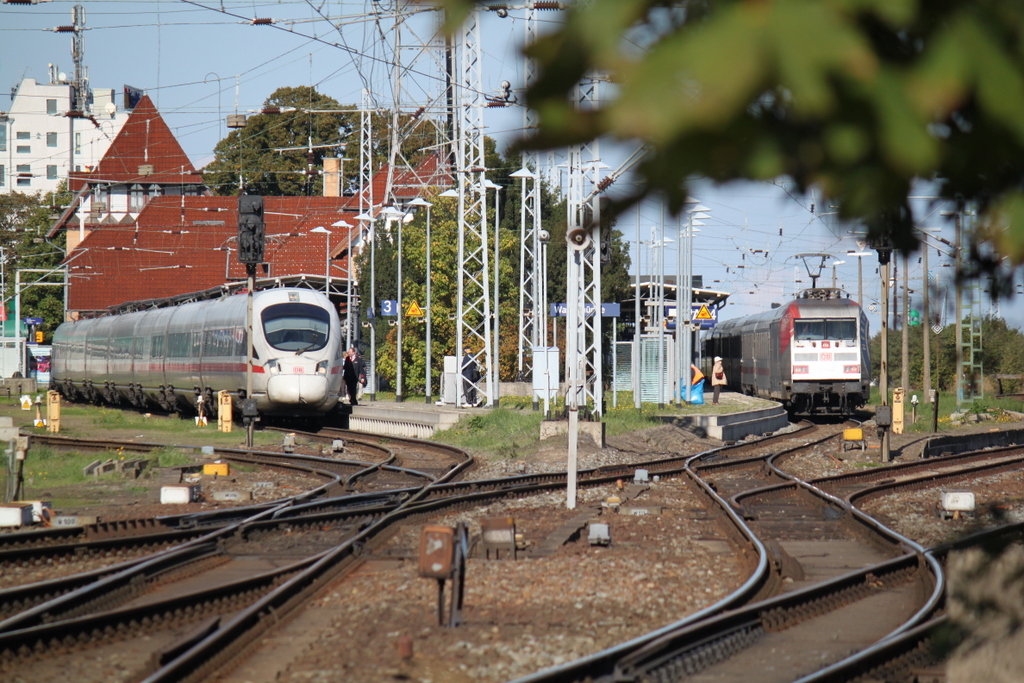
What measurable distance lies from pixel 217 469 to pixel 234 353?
10.6 m

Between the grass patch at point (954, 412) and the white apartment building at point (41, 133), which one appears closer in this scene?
the grass patch at point (954, 412)

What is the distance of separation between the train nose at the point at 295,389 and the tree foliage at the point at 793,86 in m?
26.7

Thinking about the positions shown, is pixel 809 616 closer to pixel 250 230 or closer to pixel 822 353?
pixel 250 230

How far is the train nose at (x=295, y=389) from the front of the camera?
28.0 meters

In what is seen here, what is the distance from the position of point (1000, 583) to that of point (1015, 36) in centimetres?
300

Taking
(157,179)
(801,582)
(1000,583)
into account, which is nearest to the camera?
(1000,583)

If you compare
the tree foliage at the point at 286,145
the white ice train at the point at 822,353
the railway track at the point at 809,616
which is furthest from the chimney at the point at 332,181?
the railway track at the point at 809,616

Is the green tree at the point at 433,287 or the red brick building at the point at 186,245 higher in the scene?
the red brick building at the point at 186,245

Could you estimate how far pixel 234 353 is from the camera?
28844 millimetres

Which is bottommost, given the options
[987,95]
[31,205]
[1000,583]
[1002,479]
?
[1002,479]

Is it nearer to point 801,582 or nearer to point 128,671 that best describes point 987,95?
point 128,671

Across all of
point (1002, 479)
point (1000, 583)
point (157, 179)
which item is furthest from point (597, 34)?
point (157, 179)

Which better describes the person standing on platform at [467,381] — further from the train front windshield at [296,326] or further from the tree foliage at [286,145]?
the tree foliage at [286,145]

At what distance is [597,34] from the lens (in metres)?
1.69
